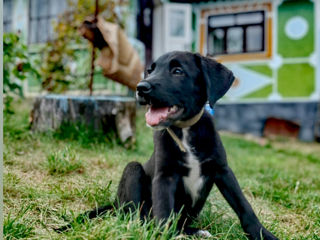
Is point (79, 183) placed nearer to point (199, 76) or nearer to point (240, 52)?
point (199, 76)

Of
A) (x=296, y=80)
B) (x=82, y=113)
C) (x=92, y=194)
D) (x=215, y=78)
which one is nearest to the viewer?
(x=215, y=78)

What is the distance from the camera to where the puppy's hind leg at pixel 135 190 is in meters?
2.38

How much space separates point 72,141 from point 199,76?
9.15 ft

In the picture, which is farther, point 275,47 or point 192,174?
point 275,47

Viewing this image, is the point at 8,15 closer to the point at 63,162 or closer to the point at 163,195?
the point at 63,162

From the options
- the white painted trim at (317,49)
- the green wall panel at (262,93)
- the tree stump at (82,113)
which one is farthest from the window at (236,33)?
the tree stump at (82,113)

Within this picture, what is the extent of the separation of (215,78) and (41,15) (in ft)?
40.8

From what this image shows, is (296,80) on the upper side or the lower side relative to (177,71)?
upper

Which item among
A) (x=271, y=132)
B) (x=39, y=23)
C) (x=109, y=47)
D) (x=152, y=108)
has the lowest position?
(x=271, y=132)

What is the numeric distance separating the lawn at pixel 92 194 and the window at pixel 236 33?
712 centimetres

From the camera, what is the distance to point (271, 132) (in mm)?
11344

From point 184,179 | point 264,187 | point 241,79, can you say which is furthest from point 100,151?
point 241,79

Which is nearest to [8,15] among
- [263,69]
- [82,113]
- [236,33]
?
[236,33]

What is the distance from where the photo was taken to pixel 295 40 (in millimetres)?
11094
